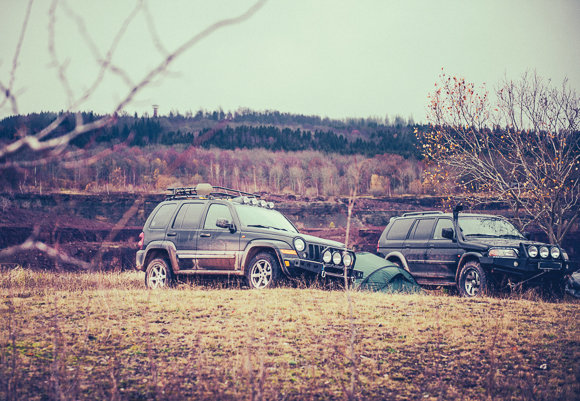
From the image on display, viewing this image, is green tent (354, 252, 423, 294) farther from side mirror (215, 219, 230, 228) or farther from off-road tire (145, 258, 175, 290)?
off-road tire (145, 258, 175, 290)

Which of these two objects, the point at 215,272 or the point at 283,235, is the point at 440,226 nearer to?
the point at 283,235

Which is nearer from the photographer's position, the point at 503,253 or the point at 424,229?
the point at 503,253

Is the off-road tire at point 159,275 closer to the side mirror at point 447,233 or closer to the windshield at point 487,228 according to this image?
the side mirror at point 447,233

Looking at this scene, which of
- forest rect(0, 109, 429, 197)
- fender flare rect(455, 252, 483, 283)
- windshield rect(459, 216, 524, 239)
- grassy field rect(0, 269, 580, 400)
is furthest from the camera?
forest rect(0, 109, 429, 197)

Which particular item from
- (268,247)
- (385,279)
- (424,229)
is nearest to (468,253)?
(424,229)

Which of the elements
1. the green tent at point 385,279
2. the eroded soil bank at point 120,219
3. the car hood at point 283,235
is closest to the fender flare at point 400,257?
the green tent at point 385,279

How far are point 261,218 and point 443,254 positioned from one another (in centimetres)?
415

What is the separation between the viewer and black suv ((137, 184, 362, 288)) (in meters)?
9.06

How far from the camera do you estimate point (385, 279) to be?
34.0ft

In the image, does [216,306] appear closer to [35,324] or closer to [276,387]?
[35,324]

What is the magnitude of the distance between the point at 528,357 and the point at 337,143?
9752cm

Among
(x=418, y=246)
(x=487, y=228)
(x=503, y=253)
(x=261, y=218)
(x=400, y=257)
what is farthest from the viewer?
(x=400, y=257)

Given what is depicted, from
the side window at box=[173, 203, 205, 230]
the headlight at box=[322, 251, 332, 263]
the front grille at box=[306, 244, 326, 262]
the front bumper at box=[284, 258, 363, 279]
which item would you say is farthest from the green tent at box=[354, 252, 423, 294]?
the side window at box=[173, 203, 205, 230]

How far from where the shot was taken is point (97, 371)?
14.5 ft
